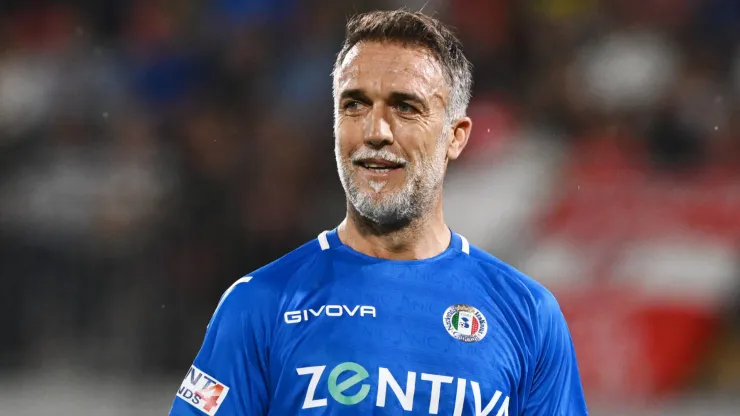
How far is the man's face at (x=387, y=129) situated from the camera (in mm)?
2873

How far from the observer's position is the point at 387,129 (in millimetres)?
2863

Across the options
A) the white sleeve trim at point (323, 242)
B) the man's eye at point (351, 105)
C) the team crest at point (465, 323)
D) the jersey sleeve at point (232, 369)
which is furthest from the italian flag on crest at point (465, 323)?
the man's eye at point (351, 105)

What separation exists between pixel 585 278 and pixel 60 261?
10.3 feet

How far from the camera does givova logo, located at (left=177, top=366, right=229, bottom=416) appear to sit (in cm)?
272

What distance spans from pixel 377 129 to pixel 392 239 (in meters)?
0.35

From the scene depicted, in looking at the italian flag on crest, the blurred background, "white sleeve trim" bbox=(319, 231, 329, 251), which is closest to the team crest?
the italian flag on crest

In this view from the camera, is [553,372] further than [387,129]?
Yes

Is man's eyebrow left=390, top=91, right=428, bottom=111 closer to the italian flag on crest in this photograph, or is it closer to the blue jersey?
the blue jersey

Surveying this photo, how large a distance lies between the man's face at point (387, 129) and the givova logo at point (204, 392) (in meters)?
0.63

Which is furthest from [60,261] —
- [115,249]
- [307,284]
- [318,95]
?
[307,284]

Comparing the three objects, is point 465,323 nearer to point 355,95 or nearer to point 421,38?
point 355,95

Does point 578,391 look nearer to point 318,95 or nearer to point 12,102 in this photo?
point 318,95

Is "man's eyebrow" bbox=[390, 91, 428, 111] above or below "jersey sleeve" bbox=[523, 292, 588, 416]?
above

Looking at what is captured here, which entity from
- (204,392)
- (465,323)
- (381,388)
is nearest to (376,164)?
(465,323)
